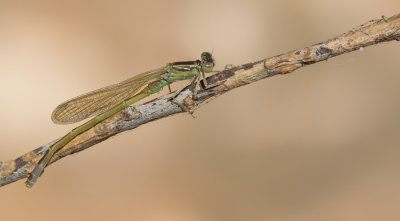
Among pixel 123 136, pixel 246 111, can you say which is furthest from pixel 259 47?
pixel 123 136

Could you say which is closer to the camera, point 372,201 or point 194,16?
point 372,201

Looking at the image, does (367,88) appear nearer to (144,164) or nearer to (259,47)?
(259,47)

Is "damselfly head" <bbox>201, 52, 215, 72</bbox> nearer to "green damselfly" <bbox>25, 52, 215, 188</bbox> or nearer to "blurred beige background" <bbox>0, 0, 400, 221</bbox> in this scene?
"green damselfly" <bbox>25, 52, 215, 188</bbox>

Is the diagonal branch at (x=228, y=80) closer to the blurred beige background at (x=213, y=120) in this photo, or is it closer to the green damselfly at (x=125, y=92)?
the green damselfly at (x=125, y=92)

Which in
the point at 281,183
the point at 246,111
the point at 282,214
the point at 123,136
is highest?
the point at 246,111

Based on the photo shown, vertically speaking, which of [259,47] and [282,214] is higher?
[259,47]

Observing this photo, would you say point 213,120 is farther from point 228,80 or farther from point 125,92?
point 228,80
